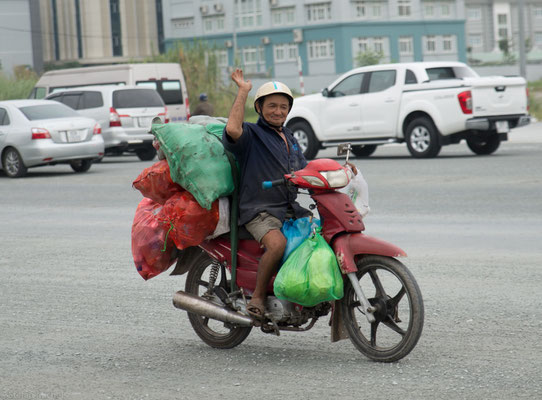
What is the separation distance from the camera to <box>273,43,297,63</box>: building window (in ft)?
277

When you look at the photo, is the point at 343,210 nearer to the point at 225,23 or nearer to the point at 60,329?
the point at 60,329

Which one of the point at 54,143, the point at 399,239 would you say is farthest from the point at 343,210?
the point at 54,143

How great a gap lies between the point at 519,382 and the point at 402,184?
10.5 m

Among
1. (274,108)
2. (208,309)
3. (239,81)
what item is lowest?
(208,309)

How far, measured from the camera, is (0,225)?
12711 millimetres

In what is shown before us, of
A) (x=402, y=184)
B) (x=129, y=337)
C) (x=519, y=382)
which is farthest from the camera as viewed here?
(x=402, y=184)

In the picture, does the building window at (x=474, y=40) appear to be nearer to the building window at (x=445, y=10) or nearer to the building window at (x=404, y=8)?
the building window at (x=445, y=10)

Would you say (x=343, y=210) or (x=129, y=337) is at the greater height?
(x=343, y=210)

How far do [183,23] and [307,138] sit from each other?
7258 cm

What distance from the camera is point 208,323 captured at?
6.27 metres

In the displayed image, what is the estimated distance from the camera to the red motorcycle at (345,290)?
17.5ft

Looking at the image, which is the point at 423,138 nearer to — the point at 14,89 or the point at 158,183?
the point at 158,183

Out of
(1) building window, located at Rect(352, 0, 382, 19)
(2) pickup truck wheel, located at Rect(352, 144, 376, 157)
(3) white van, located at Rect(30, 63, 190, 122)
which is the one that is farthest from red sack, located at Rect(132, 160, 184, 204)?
(1) building window, located at Rect(352, 0, 382, 19)

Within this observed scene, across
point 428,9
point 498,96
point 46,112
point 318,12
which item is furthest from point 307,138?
point 428,9
